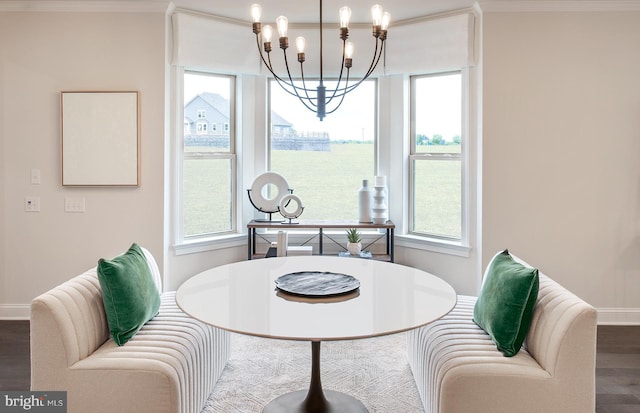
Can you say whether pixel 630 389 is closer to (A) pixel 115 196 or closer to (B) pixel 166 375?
(B) pixel 166 375

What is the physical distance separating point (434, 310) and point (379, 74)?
Answer: 9.37ft

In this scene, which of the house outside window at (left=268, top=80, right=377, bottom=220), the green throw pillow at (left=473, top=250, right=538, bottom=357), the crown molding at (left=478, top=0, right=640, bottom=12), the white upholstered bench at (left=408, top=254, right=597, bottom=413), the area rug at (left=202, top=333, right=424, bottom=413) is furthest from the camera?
the house outside window at (left=268, top=80, right=377, bottom=220)

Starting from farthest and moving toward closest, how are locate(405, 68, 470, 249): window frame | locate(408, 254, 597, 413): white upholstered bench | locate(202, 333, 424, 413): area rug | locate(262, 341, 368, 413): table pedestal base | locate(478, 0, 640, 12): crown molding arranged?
locate(405, 68, 470, 249): window frame → locate(478, 0, 640, 12): crown molding → locate(202, 333, 424, 413): area rug → locate(262, 341, 368, 413): table pedestal base → locate(408, 254, 597, 413): white upholstered bench

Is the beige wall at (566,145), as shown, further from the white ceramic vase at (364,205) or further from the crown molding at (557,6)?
the white ceramic vase at (364,205)

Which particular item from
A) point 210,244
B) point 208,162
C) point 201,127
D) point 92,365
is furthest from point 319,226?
point 92,365

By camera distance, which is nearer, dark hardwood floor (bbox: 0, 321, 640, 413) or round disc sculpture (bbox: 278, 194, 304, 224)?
dark hardwood floor (bbox: 0, 321, 640, 413)

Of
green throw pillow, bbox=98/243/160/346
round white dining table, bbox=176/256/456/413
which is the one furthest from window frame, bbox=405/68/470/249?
green throw pillow, bbox=98/243/160/346

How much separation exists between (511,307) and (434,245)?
2.20 m

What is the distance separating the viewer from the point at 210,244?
4.32 m

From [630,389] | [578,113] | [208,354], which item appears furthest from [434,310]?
[578,113]

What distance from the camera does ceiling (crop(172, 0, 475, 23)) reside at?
3.84 meters

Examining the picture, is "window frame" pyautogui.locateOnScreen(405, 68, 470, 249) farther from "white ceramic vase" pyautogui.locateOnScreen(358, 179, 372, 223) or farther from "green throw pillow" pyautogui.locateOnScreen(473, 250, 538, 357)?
"green throw pillow" pyautogui.locateOnScreen(473, 250, 538, 357)

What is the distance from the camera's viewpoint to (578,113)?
3.82 meters

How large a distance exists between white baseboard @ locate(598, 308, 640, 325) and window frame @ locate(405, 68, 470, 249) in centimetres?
119
